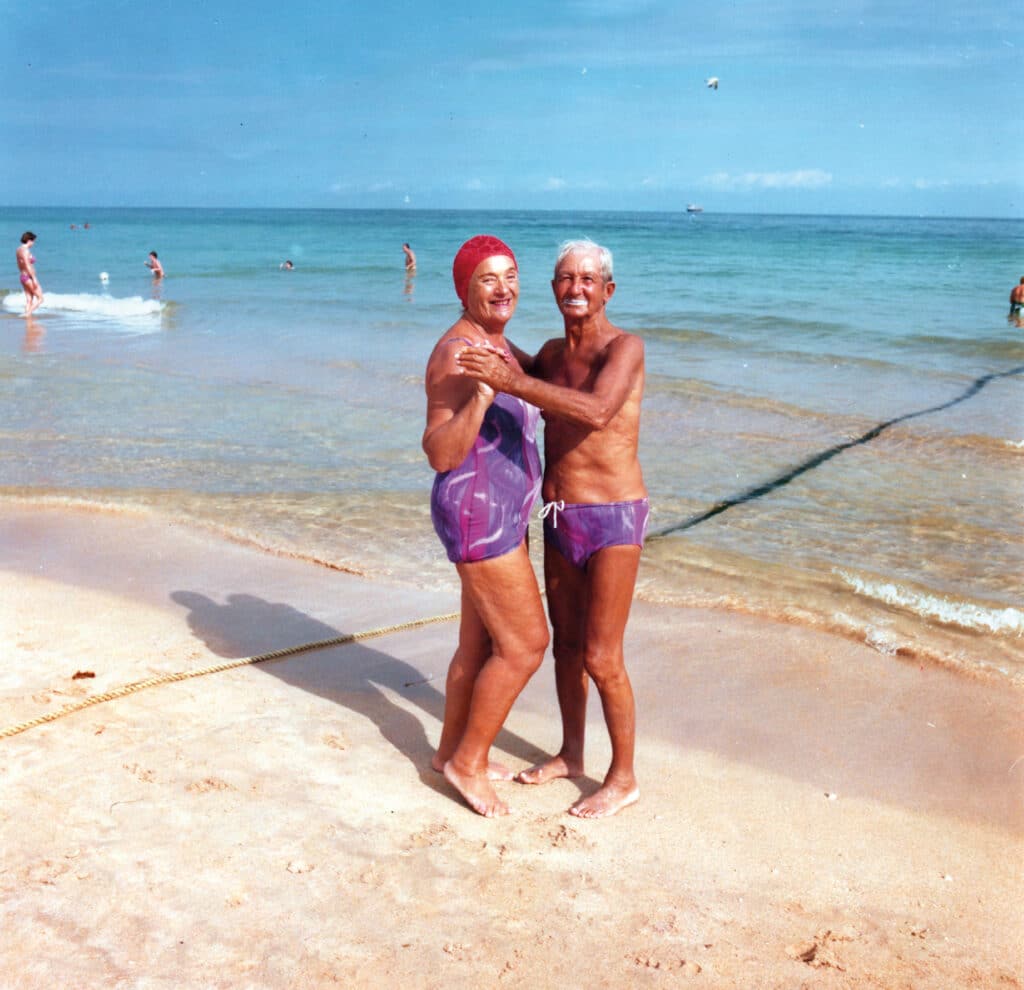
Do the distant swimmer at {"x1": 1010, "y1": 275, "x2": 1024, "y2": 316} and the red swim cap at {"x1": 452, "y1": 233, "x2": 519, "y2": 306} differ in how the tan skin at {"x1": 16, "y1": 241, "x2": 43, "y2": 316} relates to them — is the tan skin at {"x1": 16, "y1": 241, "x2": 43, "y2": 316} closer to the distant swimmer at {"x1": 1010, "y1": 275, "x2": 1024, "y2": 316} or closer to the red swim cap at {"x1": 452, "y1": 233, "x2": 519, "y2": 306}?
the red swim cap at {"x1": 452, "y1": 233, "x2": 519, "y2": 306}

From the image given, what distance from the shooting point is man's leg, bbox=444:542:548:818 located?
3557mm

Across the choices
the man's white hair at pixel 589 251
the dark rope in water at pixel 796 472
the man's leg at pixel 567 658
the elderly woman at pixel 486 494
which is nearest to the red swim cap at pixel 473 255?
the elderly woman at pixel 486 494

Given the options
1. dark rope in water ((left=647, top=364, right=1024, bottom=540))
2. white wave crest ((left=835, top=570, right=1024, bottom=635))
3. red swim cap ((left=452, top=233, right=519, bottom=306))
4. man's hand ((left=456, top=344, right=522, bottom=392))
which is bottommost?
white wave crest ((left=835, top=570, right=1024, bottom=635))

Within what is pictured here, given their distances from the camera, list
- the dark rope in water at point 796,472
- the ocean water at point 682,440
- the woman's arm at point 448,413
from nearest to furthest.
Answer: the woman's arm at point 448,413 → the ocean water at point 682,440 → the dark rope in water at point 796,472

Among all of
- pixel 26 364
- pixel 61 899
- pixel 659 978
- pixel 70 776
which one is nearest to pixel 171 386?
pixel 26 364

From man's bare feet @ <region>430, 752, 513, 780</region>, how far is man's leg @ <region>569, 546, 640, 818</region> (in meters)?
0.32

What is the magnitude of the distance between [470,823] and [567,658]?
0.68 meters

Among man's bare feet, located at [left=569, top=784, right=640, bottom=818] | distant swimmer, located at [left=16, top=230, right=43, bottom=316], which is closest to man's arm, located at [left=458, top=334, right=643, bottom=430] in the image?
man's bare feet, located at [left=569, top=784, right=640, bottom=818]

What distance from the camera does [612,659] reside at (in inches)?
144

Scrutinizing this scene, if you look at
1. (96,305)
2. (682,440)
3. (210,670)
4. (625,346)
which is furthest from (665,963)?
(96,305)

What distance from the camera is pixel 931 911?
320 cm

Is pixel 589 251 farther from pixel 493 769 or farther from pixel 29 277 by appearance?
pixel 29 277

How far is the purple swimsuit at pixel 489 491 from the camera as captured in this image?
347cm

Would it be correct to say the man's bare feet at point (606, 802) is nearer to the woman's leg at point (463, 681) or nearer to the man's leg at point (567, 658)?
the man's leg at point (567, 658)
